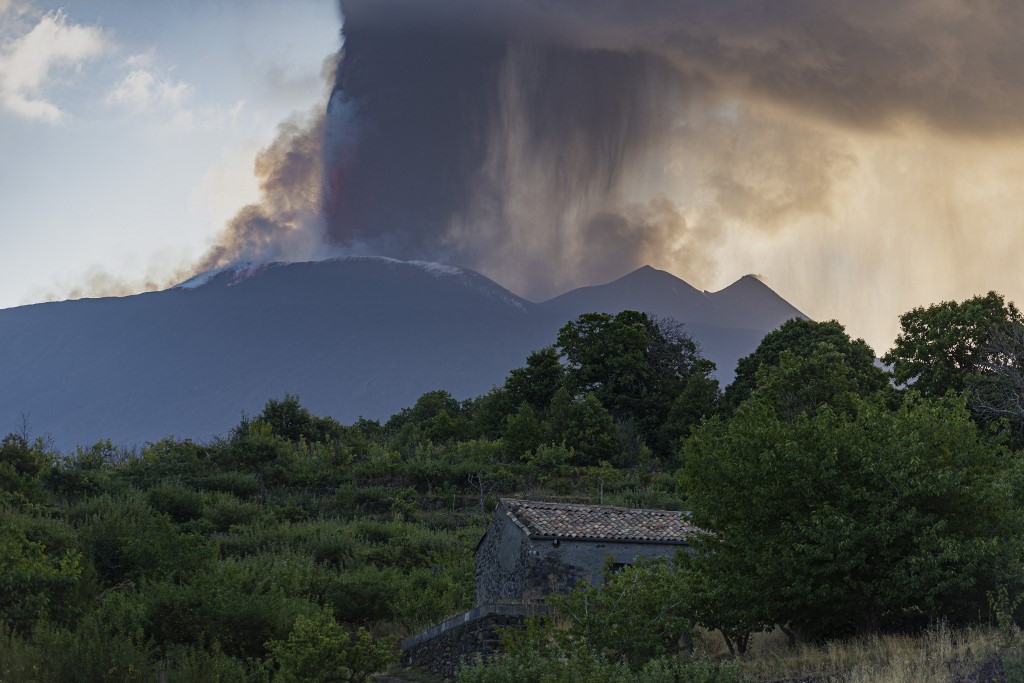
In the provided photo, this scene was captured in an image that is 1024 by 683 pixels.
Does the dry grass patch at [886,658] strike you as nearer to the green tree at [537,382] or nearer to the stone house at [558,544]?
the stone house at [558,544]

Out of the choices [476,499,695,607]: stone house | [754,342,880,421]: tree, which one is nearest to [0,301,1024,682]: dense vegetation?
[754,342,880,421]: tree

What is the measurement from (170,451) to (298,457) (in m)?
8.12

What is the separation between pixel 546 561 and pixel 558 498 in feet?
79.6

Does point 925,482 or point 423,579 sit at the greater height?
point 925,482

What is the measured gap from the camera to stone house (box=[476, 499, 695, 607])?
3519 centimetres

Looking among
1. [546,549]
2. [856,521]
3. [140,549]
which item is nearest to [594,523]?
[546,549]

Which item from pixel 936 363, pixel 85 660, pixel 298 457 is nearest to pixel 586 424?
pixel 298 457

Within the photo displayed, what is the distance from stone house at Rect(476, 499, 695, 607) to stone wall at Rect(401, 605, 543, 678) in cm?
338

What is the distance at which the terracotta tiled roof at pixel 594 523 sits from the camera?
35719mm

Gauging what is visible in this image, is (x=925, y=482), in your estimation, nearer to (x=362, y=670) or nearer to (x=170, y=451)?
(x=362, y=670)

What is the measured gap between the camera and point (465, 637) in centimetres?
2905

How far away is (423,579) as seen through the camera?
1631 inches

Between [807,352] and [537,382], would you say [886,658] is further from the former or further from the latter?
[537,382]

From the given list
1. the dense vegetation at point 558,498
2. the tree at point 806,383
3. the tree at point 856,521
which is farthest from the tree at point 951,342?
the tree at point 856,521
